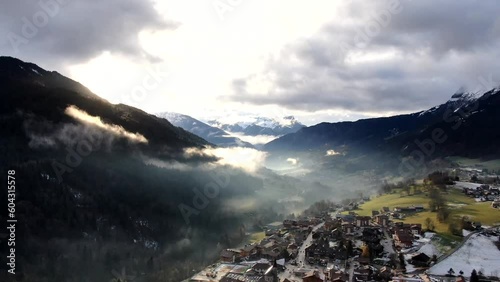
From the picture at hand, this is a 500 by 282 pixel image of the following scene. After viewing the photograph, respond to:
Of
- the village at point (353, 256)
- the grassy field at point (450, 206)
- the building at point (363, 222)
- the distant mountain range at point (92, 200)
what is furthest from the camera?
the distant mountain range at point (92, 200)

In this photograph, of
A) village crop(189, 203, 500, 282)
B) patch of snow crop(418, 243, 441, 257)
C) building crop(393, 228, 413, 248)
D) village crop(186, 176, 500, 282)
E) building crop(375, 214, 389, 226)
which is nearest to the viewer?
village crop(186, 176, 500, 282)

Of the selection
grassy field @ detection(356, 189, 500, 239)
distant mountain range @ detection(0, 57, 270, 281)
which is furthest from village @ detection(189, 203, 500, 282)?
distant mountain range @ detection(0, 57, 270, 281)

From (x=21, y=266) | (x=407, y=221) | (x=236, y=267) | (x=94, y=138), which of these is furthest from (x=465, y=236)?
(x=94, y=138)

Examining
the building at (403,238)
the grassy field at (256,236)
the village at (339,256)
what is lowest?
the grassy field at (256,236)

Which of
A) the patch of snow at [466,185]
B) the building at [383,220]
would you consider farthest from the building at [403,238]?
the patch of snow at [466,185]

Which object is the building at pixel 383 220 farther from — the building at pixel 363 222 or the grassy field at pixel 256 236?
the grassy field at pixel 256 236

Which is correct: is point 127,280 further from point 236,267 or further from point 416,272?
point 416,272

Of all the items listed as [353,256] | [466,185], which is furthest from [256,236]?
[466,185]

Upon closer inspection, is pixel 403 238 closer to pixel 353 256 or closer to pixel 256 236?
pixel 353 256

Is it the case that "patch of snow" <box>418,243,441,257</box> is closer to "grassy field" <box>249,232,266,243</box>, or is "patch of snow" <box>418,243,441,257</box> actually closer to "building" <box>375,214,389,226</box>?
"building" <box>375,214,389,226</box>
